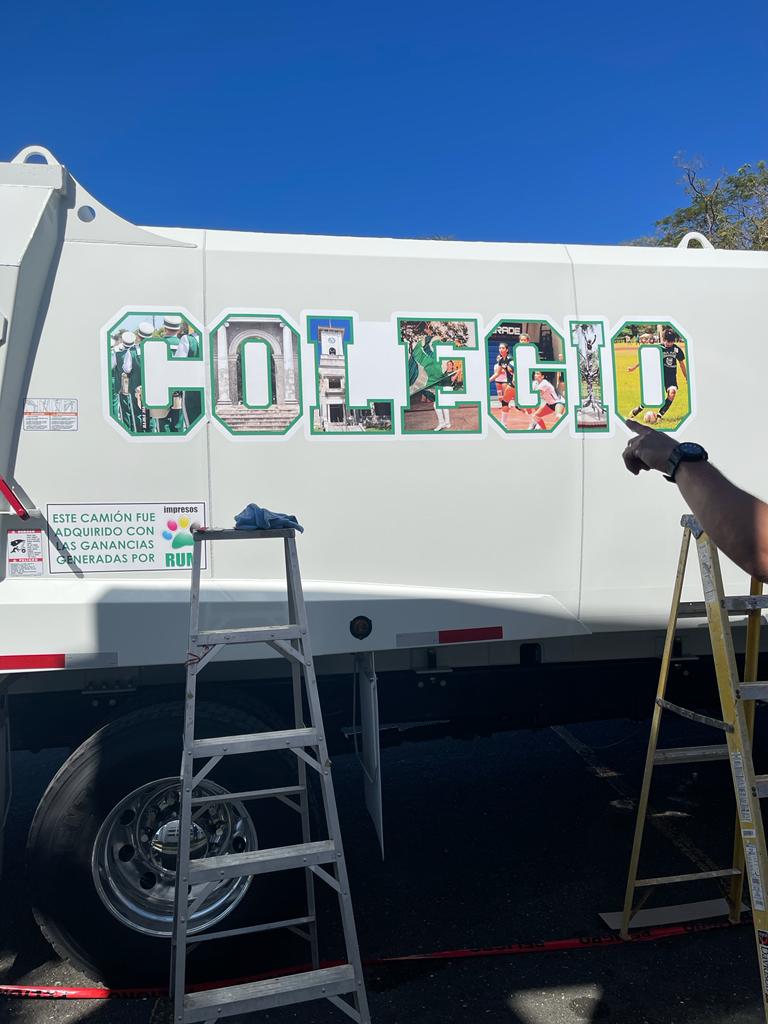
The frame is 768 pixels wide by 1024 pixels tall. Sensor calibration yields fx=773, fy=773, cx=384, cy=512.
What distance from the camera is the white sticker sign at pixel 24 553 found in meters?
2.92

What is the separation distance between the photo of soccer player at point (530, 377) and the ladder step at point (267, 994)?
2.12 meters

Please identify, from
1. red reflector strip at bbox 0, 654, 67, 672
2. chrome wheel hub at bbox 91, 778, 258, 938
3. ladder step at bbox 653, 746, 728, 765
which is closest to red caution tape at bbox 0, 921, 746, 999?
chrome wheel hub at bbox 91, 778, 258, 938

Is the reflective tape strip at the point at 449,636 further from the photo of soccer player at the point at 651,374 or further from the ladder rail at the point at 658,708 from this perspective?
the photo of soccer player at the point at 651,374

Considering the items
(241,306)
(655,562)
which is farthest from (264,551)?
(655,562)

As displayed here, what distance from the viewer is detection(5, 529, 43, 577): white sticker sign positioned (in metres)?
2.92

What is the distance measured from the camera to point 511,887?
3.85m

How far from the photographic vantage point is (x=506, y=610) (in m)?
3.27

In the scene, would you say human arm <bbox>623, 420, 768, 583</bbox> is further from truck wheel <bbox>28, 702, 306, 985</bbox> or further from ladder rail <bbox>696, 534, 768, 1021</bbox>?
truck wheel <bbox>28, 702, 306, 985</bbox>

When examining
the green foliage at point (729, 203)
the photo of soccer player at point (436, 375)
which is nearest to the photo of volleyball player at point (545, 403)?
the photo of soccer player at point (436, 375)

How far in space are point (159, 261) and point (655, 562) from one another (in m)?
2.46

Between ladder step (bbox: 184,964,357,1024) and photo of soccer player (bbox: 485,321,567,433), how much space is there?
212 centimetres

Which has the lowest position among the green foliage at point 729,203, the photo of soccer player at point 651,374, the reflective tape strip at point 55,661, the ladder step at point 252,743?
the ladder step at point 252,743

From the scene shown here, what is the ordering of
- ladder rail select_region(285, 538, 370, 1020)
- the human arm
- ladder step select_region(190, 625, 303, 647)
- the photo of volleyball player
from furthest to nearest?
the photo of volleyball player, ladder step select_region(190, 625, 303, 647), ladder rail select_region(285, 538, 370, 1020), the human arm

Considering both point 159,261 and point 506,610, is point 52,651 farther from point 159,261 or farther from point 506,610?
point 506,610
